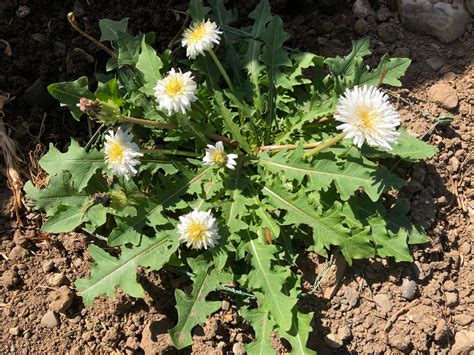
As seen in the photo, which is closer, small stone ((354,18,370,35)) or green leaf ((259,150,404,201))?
green leaf ((259,150,404,201))

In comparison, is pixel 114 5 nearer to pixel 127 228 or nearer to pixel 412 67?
pixel 127 228

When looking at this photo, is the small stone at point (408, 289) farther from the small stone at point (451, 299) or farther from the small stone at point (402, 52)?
the small stone at point (402, 52)

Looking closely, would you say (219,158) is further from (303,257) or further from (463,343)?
(463,343)

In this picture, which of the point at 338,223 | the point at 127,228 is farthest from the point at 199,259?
the point at 338,223

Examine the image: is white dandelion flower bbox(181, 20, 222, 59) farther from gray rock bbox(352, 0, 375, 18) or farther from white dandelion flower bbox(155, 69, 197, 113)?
gray rock bbox(352, 0, 375, 18)

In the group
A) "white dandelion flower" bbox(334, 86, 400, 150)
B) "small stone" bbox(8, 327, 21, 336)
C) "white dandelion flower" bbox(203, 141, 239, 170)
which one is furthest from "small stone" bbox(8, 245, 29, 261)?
"white dandelion flower" bbox(334, 86, 400, 150)

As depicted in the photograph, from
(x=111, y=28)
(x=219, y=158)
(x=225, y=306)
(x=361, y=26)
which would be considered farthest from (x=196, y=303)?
(x=361, y=26)

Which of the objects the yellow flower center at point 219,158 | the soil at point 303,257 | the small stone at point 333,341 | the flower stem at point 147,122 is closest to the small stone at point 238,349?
the soil at point 303,257
